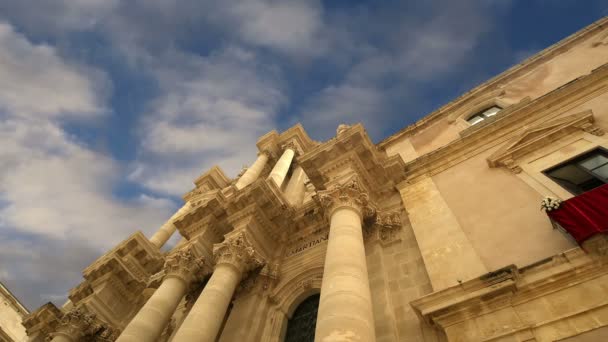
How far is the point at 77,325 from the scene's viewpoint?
580 inches

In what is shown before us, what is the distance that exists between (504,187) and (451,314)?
Result: 5010 mm

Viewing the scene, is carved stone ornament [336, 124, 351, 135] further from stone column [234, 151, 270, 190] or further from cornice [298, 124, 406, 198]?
stone column [234, 151, 270, 190]

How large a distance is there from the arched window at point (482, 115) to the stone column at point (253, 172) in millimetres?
11478

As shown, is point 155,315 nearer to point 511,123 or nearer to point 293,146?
point 511,123

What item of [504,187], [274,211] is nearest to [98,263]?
[274,211]

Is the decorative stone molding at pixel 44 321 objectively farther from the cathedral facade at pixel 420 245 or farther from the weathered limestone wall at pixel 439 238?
the weathered limestone wall at pixel 439 238

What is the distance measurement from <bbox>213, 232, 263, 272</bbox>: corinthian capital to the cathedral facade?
0.15 ft

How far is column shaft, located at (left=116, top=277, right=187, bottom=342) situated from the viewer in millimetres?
9961

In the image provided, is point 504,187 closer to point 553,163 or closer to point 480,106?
point 553,163

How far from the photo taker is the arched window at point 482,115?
15712 millimetres

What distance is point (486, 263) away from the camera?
827 centimetres

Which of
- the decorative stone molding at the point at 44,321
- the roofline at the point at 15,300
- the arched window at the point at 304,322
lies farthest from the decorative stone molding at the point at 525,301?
the roofline at the point at 15,300

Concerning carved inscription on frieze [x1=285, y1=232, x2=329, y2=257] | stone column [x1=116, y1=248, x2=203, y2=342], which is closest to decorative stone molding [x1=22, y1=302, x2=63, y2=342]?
stone column [x1=116, y1=248, x2=203, y2=342]

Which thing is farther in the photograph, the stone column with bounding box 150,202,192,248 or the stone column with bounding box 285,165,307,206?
the stone column with bounding box 150,202,192,248
